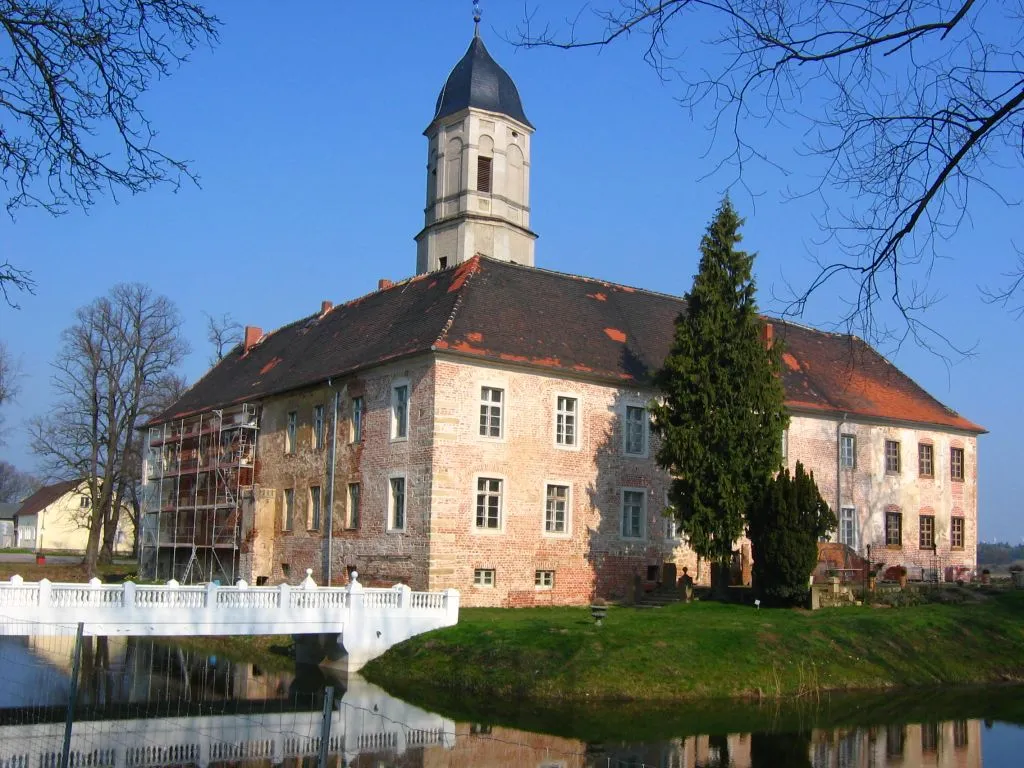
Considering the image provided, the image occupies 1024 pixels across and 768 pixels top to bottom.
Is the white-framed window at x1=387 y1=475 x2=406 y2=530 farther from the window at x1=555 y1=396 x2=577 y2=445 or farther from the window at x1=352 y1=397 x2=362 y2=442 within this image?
the window at x1=555 y1=396 x2=577 y2=445

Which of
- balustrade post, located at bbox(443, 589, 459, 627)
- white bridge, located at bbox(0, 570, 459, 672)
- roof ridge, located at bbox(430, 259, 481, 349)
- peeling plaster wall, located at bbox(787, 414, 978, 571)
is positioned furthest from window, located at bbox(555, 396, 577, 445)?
peeling plaster wall, located at bbox(787, 414, 978, 571)

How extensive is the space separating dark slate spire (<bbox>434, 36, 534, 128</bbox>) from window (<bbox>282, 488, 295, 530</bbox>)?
1777 centimetres

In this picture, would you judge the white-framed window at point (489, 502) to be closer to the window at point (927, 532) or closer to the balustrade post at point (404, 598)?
the balustrade post at point (404, 598)

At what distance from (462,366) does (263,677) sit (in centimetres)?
1008

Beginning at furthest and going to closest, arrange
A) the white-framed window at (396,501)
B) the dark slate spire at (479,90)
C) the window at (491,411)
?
the dark slate spire at (479,90), the window at (491,411), the white-framed window at (396,501)

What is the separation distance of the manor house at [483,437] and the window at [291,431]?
0.52ft

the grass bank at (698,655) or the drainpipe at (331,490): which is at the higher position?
the drainpipe at (331,490)

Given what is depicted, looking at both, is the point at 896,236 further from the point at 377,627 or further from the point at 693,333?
the point at 693,333

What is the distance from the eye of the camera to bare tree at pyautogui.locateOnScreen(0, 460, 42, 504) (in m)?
133

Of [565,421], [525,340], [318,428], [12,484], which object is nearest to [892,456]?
[565,421]

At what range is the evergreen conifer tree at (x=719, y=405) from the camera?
29109 mm

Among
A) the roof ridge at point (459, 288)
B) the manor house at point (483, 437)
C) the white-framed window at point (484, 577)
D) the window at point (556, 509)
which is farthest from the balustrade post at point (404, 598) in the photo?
the roof ridge at point (459, 288)

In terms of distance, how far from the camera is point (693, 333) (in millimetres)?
30344

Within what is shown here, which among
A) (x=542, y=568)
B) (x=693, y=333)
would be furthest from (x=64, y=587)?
(x=693, y=333)
